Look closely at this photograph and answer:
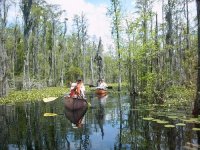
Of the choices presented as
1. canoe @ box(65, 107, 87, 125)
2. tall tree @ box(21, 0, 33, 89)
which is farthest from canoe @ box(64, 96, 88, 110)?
tall tree @ box(21, 0, 33, 89)

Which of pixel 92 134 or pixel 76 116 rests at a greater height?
pixel 76 116

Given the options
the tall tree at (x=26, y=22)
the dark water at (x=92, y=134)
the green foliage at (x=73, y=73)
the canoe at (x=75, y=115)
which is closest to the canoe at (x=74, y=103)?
the canoe at (x=75, y=115)

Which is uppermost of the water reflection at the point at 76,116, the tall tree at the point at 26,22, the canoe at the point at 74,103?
the tall tree at the point at 26,22

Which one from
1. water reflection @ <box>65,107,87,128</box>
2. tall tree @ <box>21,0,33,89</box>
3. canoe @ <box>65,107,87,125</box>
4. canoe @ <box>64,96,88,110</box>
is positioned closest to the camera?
water reflection @ <box>65,107,87,128</box>

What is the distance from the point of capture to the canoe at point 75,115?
56.8ft

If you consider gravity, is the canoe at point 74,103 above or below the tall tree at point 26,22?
below

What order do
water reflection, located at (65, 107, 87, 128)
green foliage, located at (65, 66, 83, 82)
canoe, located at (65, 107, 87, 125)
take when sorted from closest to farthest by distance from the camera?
water reflection, located at (65, 107, 87, 128) < canoe, located at (65, 107, 87, 125) < green foliage, located at (65, 66, 83, 82)

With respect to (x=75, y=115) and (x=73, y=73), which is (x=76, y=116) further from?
(x=73, y=73)

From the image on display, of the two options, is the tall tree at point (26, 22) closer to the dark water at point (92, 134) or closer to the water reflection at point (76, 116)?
the water reflection at point (76, 116)

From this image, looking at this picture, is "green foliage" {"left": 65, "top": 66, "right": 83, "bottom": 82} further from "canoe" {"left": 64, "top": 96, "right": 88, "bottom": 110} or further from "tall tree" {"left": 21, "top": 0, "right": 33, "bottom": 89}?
"canoe" {"left": 64, "top": 96, "right": 88, "bottom": 110}

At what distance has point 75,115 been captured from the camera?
19.3 metres

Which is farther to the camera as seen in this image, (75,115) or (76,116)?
(75,115)

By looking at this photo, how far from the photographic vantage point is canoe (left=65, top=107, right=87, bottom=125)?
17.3 m

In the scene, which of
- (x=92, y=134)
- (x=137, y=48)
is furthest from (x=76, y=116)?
(x=137, y=48)
